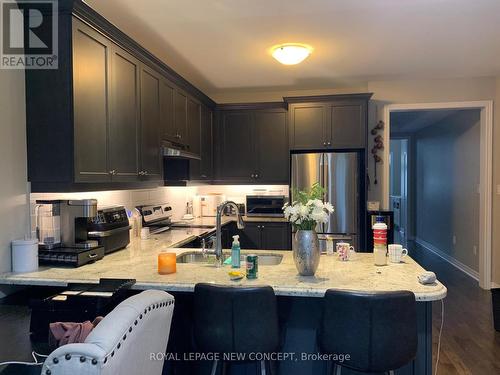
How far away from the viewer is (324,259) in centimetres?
231

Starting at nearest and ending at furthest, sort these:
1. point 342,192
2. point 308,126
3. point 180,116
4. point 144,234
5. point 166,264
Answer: point 166,264 → point 144,234 → point 180,116 → point 342,192 → point 308,126

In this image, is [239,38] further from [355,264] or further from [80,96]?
[355,264]

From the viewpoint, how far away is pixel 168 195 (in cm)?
429

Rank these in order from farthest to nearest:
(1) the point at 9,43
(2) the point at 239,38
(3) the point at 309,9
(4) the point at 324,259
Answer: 1. (2) the point at 239,38
2. (3) the point at 309,9
3. (4) the point at 324,259
4. (1) the point at 9,43

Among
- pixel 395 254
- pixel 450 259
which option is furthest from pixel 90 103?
pixel 450 259

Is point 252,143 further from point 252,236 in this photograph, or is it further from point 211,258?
point 211,258

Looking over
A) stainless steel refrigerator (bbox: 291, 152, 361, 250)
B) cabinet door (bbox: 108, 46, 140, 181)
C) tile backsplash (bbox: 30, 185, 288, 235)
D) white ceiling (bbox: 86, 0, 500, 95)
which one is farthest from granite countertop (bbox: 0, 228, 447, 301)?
stainless steel refrigerator (bbox: 291, 152, 361, 250)

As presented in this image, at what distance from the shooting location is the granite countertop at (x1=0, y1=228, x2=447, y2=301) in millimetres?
1718

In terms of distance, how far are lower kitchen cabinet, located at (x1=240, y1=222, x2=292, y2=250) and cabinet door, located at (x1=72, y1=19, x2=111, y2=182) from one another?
7.66 feet

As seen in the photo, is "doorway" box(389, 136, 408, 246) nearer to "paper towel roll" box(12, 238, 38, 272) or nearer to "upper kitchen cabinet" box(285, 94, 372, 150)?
"upper kitchen cabinet" box(285, 94, 372, 150)

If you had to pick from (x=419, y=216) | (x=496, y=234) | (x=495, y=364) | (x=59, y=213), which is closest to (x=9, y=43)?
(x=59, y=213)

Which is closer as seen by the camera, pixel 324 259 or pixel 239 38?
pixel 324 259

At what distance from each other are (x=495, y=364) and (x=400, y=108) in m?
3.00

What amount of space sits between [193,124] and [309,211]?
2615 mm
